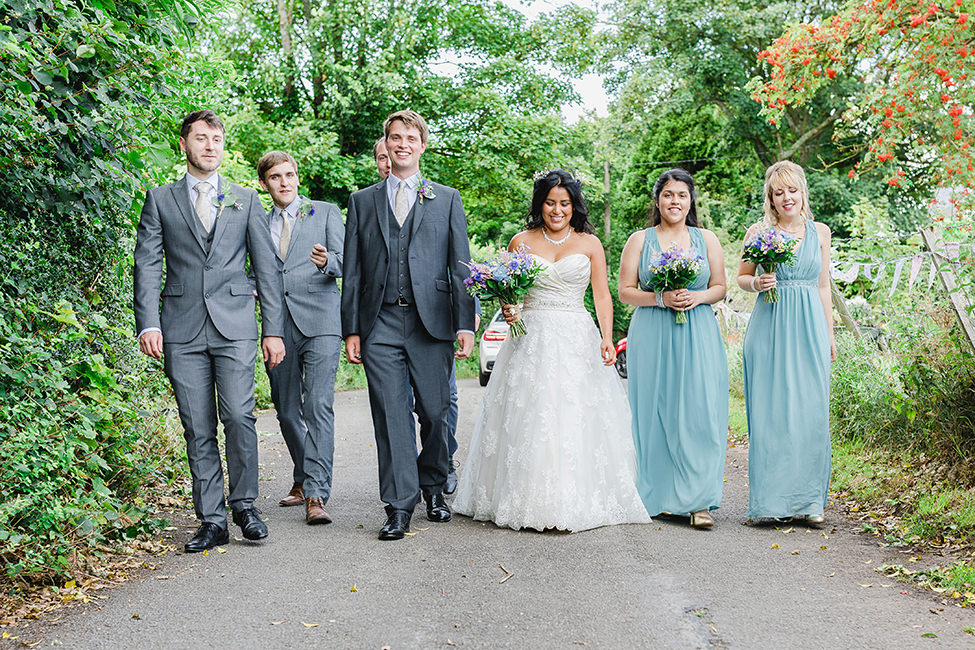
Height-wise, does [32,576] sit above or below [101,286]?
below

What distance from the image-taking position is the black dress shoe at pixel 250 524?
5727mm

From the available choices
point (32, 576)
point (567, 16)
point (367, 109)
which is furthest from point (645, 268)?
point (567, 16)

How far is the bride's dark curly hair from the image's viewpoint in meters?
6.73

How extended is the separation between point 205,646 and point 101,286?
2615 millimetres

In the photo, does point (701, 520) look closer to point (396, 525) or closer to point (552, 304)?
point (552, 304)

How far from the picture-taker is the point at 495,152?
25.2m

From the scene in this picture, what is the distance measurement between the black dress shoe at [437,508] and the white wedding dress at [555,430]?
0.73 feet

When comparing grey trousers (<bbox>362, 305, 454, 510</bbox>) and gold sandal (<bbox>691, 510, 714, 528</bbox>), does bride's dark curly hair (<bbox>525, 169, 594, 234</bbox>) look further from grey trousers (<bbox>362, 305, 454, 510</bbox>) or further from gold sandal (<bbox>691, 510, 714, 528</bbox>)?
gold sandal (<bbox>691, 510, 714, 528</bbox>)

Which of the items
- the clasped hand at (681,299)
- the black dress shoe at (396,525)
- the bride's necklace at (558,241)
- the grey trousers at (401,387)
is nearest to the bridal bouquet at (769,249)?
the clasped hand at (681,299)

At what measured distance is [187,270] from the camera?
18.5 feet

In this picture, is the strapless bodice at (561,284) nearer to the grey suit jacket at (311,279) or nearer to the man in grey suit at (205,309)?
the grey suit jacket at (311,279)

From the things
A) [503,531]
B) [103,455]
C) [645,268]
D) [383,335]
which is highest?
[645,268]

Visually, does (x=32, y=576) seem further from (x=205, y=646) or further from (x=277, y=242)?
(x=277, y=242)

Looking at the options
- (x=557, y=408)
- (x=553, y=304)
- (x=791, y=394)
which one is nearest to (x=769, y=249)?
(x=791, y=394)
